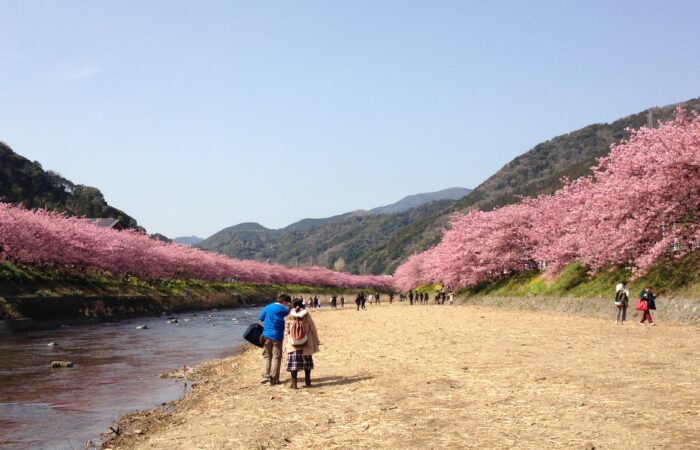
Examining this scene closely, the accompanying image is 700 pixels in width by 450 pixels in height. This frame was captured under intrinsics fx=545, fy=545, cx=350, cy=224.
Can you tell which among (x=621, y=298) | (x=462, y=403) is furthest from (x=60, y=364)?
(x=621, y=298)

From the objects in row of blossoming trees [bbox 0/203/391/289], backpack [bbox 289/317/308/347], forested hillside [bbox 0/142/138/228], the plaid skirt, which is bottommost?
the plaid skirt

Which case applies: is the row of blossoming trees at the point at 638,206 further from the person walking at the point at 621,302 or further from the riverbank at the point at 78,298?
the riverbank at the point at 78,298

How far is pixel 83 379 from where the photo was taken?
1680 cm

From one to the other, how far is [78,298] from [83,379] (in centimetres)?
2806

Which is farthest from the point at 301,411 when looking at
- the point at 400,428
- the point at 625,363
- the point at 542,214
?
the point at 542,214

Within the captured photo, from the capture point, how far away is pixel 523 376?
1237 cm

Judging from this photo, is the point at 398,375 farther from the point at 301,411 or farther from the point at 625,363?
the point at 625,363

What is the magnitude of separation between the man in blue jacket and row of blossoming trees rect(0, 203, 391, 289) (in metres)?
36.1

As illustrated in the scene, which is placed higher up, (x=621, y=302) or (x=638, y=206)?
(x=638, y=206)

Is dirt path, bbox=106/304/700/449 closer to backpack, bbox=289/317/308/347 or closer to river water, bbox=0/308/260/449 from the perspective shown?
backpack, bbox=289/317/308/347

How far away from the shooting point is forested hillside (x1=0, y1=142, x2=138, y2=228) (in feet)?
314

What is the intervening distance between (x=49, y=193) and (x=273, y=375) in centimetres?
10655

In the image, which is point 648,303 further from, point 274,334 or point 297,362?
point 274,334

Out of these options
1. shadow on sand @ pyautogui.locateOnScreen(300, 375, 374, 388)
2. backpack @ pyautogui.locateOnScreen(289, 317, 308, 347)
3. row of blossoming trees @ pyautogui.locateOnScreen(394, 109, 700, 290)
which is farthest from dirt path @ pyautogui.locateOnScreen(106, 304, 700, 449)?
row of blossoming trees @ pyautogui.locateOnScreen(394, 109, 700, 290)
